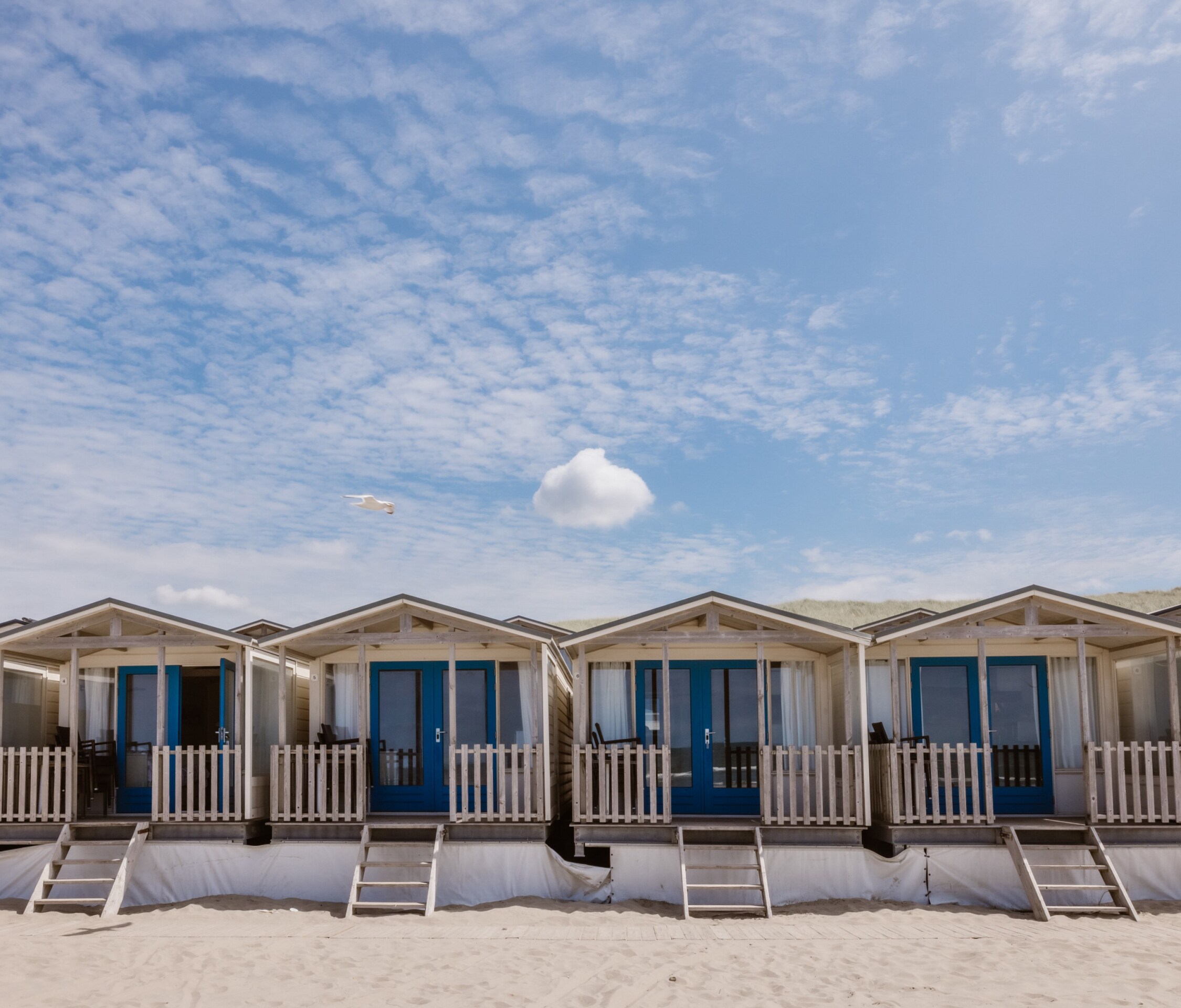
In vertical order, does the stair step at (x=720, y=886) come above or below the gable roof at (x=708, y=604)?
below

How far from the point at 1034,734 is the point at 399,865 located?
8.24m

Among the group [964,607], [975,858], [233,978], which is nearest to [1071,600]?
[964,607]

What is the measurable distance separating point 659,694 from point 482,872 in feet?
10.7

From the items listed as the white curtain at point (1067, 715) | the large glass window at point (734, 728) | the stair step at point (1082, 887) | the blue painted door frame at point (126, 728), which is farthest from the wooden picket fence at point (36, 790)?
the white curtain at point (1067, 715)

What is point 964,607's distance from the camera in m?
13.1

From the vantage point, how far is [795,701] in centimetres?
1448

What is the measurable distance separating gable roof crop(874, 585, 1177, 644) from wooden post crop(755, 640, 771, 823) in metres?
1.57

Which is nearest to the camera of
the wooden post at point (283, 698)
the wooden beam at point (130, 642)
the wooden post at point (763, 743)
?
the wooden post at point (763, 743)

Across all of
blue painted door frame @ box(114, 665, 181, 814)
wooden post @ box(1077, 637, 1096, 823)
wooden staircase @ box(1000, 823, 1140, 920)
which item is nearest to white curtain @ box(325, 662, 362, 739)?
blue painted door frame @ box(114, 665, 181, 814)

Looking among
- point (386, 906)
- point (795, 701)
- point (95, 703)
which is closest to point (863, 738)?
point (795, 701)

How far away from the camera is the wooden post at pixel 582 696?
13484 millimetres

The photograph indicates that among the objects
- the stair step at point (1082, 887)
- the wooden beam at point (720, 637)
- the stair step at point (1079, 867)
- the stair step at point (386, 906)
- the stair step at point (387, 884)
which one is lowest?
the stair step at point (386, 906)

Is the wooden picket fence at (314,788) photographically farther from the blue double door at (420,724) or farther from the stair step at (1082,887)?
the stair step at (1082,887)

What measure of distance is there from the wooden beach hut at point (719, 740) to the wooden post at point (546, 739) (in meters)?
0.33
